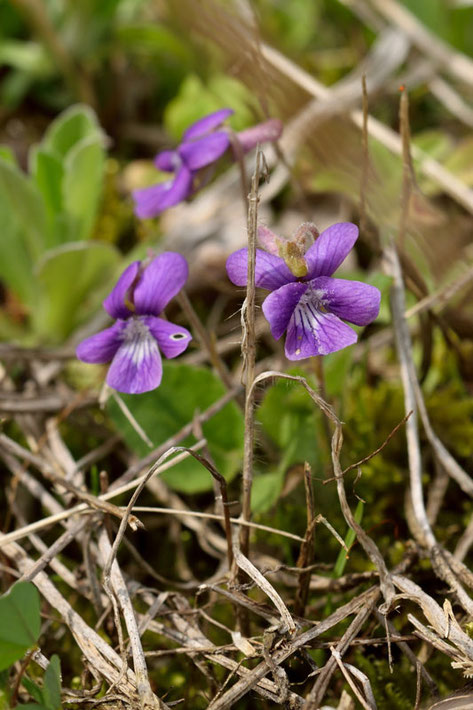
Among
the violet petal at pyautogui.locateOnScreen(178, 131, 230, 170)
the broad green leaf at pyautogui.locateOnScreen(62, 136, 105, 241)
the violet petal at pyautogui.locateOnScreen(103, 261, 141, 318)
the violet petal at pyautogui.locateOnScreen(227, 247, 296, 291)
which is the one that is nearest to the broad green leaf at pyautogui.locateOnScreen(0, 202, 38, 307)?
the broad green leaf at pyautogui.locateOnScreen(62, 136, 105, 241)

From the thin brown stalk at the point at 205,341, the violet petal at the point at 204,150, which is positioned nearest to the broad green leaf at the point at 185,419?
the thin brown stalk at the point at 205,341

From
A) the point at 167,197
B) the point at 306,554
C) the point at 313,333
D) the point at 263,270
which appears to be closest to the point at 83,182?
the point at 167,197

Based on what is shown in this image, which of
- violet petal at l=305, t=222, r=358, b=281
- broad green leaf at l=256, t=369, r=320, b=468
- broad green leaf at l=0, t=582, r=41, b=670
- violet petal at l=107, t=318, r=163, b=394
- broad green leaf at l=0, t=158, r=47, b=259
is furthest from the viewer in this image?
broad green leaf at l=0, t=158, r=47, b=259

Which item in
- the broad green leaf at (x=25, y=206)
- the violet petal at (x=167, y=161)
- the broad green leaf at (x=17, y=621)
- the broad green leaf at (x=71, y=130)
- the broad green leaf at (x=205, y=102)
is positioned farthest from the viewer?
the broad green leaf at (x=205, y=102)

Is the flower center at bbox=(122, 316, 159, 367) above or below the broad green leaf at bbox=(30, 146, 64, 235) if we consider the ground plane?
below

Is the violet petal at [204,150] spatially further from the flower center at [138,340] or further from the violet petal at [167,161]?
the flower center at [138,340]

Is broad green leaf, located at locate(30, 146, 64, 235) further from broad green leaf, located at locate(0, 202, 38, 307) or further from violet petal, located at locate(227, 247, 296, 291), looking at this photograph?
violet petal, located at locate(227, 247, 296, 291)
